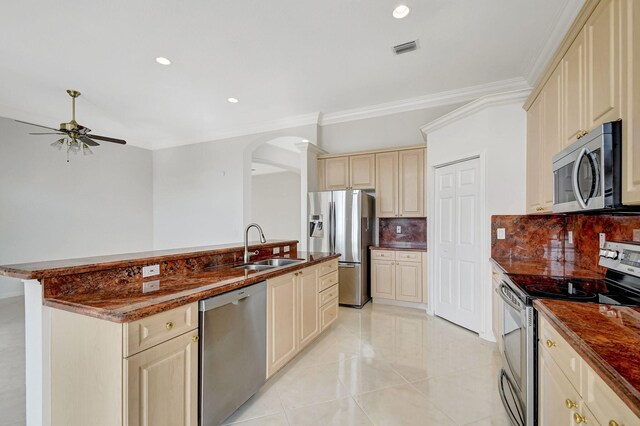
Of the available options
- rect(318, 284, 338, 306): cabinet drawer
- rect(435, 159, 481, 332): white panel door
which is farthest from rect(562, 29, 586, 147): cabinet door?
rect(318, 284, 338, 306): cabinet drawer

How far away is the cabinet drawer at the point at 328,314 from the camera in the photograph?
2.86 m

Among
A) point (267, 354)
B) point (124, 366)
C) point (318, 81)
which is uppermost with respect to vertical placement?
point (318, 81)

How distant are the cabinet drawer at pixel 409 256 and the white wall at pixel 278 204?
15.2ft

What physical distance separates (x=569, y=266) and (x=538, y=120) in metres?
1.35

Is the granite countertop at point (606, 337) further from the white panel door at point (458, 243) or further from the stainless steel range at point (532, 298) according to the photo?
the white panel door at point (458, 243)

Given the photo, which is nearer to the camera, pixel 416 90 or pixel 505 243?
pixel 505 243

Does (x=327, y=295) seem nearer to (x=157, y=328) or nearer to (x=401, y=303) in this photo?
(x=401, y=303)

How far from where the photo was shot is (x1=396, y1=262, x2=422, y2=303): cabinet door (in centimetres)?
398

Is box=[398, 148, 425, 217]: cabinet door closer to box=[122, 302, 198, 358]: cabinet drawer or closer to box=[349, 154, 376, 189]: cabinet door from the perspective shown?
box=[349, 154, 376, 189]: cabinet door

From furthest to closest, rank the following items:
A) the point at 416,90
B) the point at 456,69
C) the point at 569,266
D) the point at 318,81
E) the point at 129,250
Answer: the point at 129,250 → the point at 416,90 → the point at 318,81 → the point at 456,69 → the point at 569,266

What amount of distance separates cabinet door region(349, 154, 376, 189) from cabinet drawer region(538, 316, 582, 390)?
3222 millimetres

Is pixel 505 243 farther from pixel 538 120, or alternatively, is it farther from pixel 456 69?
pixel 456 69

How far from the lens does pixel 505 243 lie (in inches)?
118

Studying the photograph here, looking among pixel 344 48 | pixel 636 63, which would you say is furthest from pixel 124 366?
pixel 344 48
